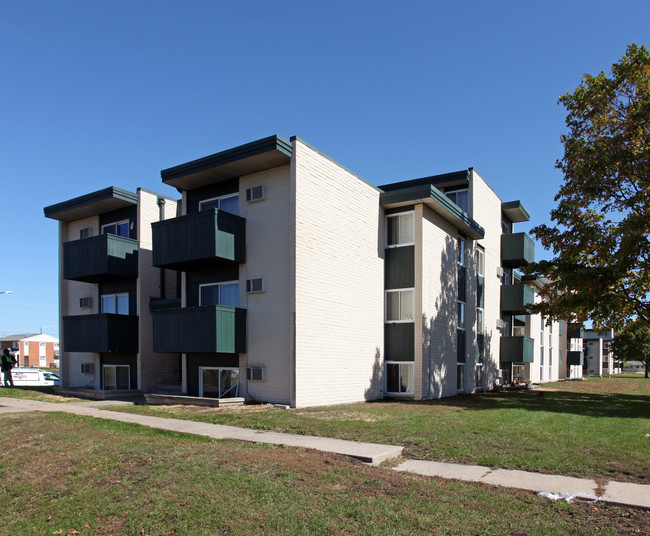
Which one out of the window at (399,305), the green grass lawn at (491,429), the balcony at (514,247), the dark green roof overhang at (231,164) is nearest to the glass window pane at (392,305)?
the window at (399,305)

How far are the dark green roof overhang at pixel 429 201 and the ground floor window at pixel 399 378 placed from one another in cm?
642

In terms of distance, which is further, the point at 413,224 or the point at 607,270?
the point at 413,224

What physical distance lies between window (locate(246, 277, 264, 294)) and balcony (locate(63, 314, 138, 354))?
23.5 ft

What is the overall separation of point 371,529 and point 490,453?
15.2 feet

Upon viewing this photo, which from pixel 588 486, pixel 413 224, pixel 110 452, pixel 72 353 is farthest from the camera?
pixel 72 353

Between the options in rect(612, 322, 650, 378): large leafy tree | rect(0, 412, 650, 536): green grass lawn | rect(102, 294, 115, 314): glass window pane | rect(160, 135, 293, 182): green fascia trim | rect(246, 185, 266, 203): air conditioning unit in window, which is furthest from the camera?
A: rect(612, 322, 650, 378): large leafy tree

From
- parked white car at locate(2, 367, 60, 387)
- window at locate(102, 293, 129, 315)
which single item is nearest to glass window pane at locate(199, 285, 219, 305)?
window at locate(102, 293, 129, 315)

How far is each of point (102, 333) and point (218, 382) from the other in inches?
240

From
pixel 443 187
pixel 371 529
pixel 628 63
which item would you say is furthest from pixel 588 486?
pixel 443 187

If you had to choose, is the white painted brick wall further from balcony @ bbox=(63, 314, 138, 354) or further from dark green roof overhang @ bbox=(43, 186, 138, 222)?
dark green roof overhang @ bbox=(43, 186, 138, 222)

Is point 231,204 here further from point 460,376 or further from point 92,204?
point 460,376

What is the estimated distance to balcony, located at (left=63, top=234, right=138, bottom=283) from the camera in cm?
2272

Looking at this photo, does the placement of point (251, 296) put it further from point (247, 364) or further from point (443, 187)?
point (443, 187)

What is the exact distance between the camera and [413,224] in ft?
71.8
